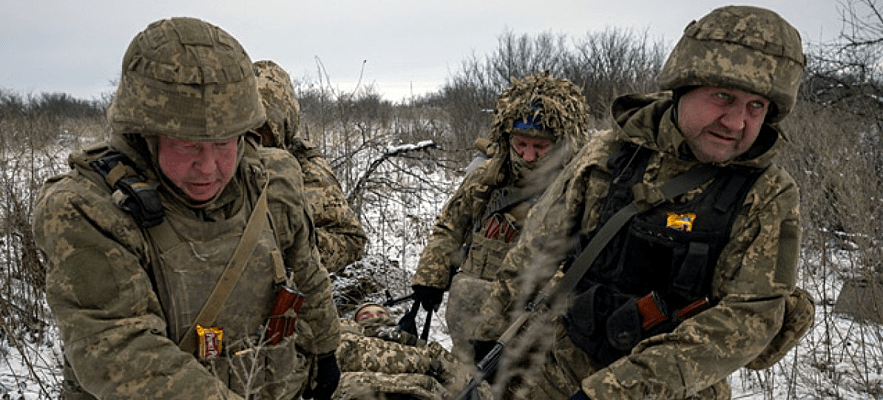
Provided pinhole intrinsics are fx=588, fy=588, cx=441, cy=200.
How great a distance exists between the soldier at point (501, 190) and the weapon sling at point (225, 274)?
6.03 ft

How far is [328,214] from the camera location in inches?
146

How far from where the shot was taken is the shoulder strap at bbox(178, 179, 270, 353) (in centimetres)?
180

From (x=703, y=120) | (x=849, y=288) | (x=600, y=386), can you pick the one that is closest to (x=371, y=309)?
(x=600, y=386)

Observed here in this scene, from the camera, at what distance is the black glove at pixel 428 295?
384 cm

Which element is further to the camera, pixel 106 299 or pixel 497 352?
pixel 497 352

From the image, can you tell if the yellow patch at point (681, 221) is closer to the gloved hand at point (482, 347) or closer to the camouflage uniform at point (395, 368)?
the gloved hand at point (482, 347)

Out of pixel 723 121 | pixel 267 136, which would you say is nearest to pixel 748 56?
pixel 723 121

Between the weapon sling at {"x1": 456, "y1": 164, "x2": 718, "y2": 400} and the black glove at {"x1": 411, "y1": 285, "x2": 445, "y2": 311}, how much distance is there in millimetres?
1450

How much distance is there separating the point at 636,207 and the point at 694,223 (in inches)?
7.9

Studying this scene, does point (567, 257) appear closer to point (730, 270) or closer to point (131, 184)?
point (730, 270)

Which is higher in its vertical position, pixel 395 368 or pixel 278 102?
pixel 278 102

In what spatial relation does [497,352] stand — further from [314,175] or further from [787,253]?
[314,175]

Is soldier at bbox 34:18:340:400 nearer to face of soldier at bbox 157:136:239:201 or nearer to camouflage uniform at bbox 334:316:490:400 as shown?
face of soldier at bbox 157:136:239:201

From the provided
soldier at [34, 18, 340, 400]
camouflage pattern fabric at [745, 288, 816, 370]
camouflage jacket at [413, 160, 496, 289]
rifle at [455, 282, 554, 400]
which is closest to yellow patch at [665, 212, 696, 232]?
camouflage pattern fabric at [745, 288, 816, 370]
